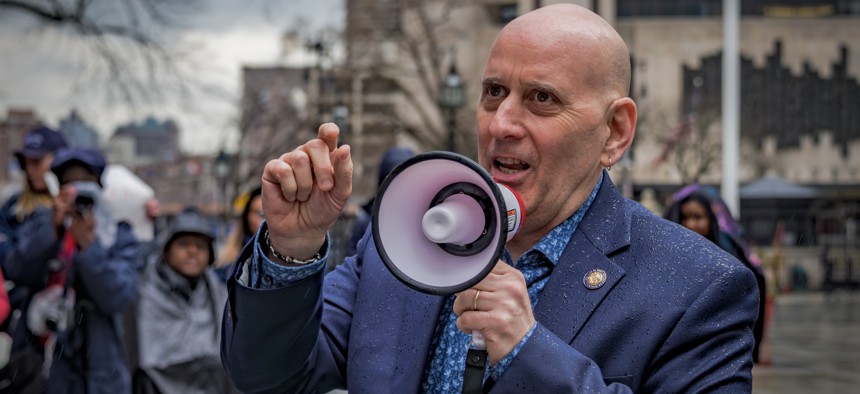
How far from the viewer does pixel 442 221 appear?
1.92 metres

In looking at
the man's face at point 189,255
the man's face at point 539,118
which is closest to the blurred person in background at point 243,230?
the man's face at point 189,255

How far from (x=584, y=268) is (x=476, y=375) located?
1.15 feet

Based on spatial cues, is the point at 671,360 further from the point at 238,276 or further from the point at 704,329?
the point at 238,276

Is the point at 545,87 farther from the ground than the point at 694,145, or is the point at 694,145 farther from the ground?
the point at 545,87

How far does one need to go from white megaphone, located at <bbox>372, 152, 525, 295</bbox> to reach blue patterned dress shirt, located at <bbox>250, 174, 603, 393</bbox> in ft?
0.72

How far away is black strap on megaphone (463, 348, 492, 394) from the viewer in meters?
2.16

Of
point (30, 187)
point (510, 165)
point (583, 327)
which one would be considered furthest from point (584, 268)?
point (30, 187)

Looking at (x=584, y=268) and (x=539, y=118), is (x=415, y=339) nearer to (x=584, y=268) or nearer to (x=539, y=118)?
(x=584, y=268)

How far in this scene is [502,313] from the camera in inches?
78.0

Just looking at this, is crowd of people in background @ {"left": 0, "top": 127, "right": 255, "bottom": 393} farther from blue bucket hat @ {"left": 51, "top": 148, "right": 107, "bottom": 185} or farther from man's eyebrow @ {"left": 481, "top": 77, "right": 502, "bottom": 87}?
man's eyebrow @ {"left": 481, "top": 77, "right": 502, "bottom": 87}

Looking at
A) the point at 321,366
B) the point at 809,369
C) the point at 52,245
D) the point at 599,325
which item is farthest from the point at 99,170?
the point at 809,369

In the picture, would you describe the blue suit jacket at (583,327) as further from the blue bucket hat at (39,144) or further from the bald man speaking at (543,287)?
the blue bucket hat at (39,144)

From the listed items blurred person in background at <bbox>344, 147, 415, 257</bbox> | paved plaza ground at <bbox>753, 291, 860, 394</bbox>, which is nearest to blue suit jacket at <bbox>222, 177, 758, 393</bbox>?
blurred person in background at <bbox>344, 147, 415, 257</bbox>

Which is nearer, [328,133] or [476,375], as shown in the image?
[328,133]
